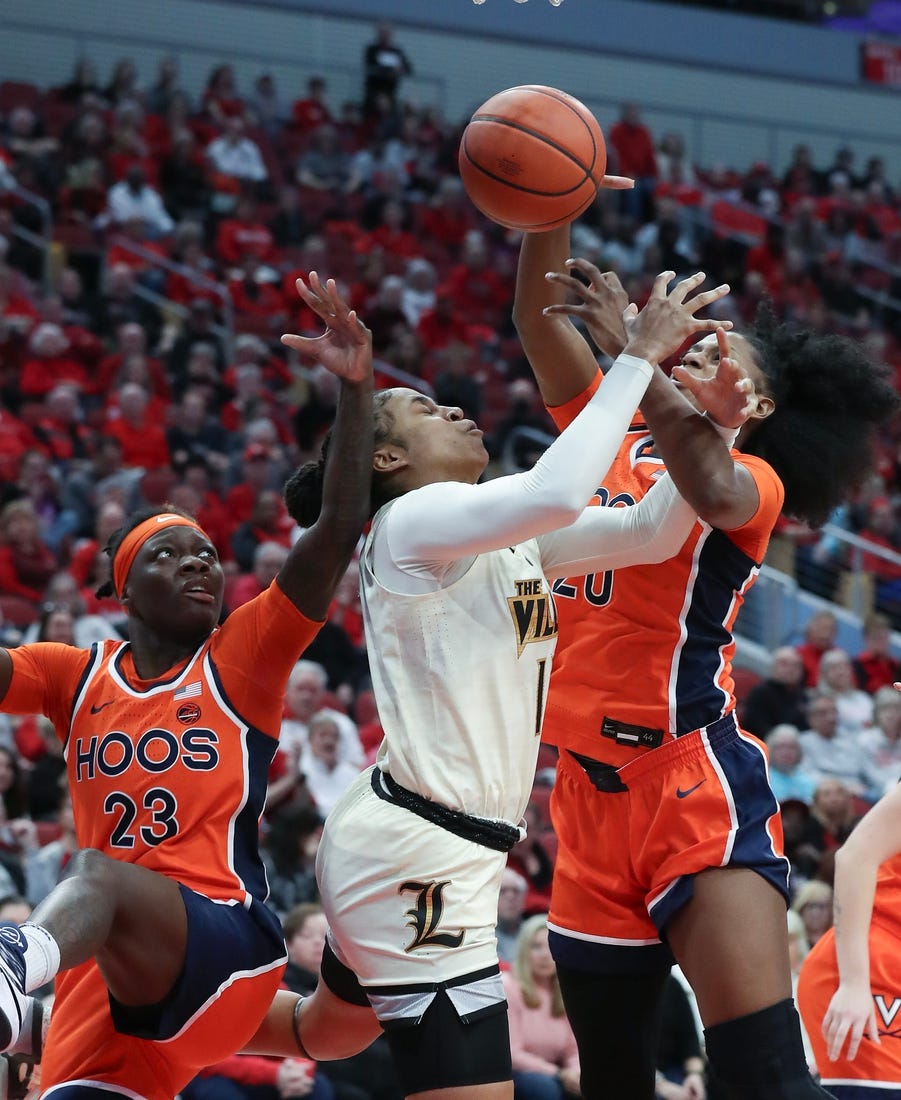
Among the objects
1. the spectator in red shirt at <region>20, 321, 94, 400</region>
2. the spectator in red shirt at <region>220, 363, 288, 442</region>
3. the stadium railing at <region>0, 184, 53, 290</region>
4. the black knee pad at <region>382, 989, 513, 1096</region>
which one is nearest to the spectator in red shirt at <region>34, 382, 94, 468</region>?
the spectator in red shirt at <region>20, 321, 94, 400</region>

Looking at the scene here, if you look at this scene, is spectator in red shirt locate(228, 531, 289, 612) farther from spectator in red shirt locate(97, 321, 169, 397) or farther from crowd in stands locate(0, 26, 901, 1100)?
spectator in red shirt locate(97, 321, 169, 397)

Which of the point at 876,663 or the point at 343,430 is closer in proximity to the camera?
the point at 343,430

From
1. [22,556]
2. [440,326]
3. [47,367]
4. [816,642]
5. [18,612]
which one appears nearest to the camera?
[18,612]

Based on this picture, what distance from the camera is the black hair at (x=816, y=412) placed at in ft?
13.6

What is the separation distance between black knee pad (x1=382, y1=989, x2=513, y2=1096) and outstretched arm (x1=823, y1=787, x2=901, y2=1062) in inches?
39.6

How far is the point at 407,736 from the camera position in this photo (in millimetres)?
3508

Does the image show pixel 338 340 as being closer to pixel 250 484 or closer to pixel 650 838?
pixel 650 838

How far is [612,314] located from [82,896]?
174cm

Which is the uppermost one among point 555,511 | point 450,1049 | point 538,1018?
point 555,511

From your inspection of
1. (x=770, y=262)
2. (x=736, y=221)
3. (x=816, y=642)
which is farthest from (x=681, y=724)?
(x=736, y=221)

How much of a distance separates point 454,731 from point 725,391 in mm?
1027

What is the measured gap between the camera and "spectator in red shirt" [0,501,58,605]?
9633 mm

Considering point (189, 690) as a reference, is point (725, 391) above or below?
above

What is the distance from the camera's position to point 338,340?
12.0 feet
